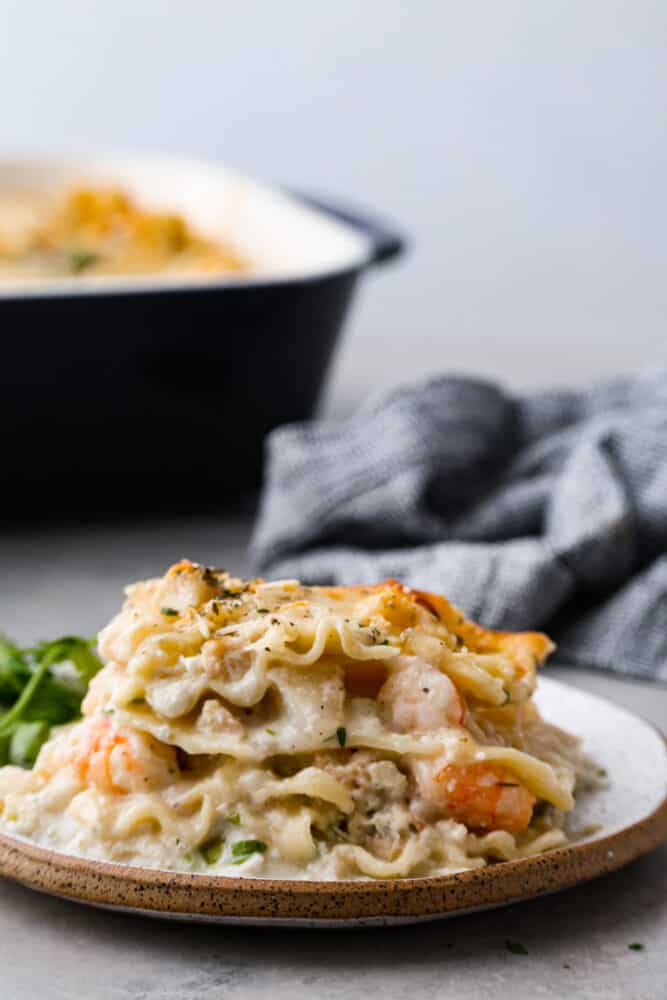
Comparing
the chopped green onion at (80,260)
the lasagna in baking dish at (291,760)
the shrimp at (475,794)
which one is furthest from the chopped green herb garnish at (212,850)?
the chopped green onion at (80,260)

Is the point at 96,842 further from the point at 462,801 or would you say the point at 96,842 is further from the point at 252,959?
the point at 462,801

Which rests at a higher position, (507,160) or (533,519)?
(533,519)

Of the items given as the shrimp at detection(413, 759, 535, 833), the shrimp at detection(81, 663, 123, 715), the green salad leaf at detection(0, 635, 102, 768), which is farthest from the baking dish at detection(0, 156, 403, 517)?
the shrimp at detection(413, 759, 535, 833)

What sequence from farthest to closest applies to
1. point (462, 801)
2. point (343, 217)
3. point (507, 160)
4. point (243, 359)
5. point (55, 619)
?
point (507, 160)
point (343, 217)
point (243, 359)
point (55, 619)
point (462, 801)

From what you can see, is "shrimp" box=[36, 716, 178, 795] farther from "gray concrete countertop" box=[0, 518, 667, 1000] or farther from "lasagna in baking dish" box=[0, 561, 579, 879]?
"gray concrete countertop" box=[0, 518, 667, 1000]

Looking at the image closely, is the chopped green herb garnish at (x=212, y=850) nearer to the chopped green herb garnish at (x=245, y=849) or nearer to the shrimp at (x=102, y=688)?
the chopped green herb garnish at (x=245, y=849)

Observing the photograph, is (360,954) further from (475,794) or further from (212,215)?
(212,215)

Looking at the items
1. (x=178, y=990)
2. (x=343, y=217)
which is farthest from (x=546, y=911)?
(x=343, y=217)
